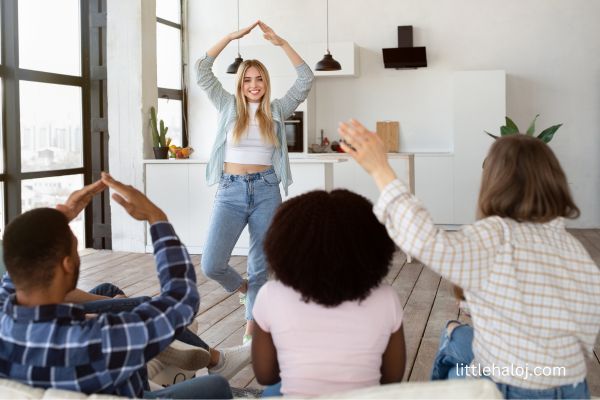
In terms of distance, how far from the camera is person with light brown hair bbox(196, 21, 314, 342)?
345 centimetres

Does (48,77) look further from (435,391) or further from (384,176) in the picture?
(435,391)

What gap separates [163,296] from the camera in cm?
155

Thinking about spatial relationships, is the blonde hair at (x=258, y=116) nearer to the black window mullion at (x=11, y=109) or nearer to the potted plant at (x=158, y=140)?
the black window mullion at (x=11, y=109)

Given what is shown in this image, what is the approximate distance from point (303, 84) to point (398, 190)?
7.27ft

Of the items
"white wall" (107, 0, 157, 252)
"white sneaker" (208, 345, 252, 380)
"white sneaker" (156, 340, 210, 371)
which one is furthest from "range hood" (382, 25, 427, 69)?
"white sneaker" (156, 340, 210, 371)

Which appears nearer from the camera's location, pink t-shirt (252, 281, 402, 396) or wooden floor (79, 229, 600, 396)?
pink t-shirt (252, 281, 402, 396)

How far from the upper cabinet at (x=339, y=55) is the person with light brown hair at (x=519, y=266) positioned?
6.27 m

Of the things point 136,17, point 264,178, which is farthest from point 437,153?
point 264,178

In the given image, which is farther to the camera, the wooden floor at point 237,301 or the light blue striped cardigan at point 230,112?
the light blue striped cardigan at point 230,112

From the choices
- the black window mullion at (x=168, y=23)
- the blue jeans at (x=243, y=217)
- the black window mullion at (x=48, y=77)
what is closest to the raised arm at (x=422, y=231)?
the blue jeans at (x=243, y=217)

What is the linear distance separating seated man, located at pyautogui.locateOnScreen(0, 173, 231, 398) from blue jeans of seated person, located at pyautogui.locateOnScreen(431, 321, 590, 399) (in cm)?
71

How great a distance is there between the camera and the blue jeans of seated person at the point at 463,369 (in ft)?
5.09

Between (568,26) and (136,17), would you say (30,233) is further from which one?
(568,26)

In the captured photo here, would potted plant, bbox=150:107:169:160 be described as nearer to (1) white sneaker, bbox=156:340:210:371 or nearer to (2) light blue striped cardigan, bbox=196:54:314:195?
(2) light blue striped cardigan, bbox=196:54:314:195
